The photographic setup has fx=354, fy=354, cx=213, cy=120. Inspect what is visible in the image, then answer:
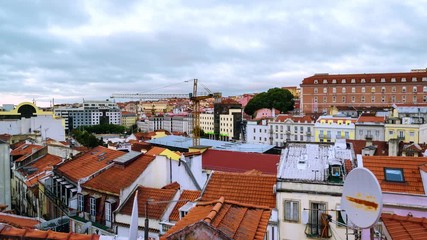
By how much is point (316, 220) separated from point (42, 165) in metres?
21.5

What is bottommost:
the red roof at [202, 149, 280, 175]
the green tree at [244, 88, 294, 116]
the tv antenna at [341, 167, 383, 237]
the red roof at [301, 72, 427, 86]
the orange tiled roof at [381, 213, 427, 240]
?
the red roof at [202, 149, 280, 175]

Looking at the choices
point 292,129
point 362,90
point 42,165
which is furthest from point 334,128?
point 42,165

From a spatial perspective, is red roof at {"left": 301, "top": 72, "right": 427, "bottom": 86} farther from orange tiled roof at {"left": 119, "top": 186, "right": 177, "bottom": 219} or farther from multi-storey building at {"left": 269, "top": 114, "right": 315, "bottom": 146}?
orange tiled roof at {"left": 119, "top": 186, "right": 177, "bottom": 219}

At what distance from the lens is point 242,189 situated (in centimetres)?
1522

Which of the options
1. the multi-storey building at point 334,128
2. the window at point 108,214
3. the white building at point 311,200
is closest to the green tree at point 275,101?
the multi-storey building at point 334,128

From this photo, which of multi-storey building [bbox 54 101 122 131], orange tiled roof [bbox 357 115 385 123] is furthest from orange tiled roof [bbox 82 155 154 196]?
multi-storey building [bbox 54 101 122 131]

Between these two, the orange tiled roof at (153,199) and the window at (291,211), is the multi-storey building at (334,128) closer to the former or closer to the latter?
the window at (291,211)

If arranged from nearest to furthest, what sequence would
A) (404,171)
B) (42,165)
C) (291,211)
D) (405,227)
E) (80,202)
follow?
(405,227), (291,211), (404,171), (80,202), (42,165)

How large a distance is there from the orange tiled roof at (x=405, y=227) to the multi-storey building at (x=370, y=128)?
164ft

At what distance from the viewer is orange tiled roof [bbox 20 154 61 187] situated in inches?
936

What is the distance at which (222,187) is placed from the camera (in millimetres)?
15516

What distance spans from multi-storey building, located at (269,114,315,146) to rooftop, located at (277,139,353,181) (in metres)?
50.5

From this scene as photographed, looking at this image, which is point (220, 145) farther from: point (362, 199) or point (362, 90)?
point (362, 90)

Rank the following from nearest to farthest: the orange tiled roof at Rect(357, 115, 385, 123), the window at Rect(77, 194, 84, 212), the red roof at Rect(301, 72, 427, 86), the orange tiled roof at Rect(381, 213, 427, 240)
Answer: the orange tiled roof at Rect(381, 213, 427, 240) < the window at Rect(77, 194, 84, 212) < the orange tiled roof at Rect(357, 115, 385, 123) < the red roof at Rect(301, 72, 427, 86)
